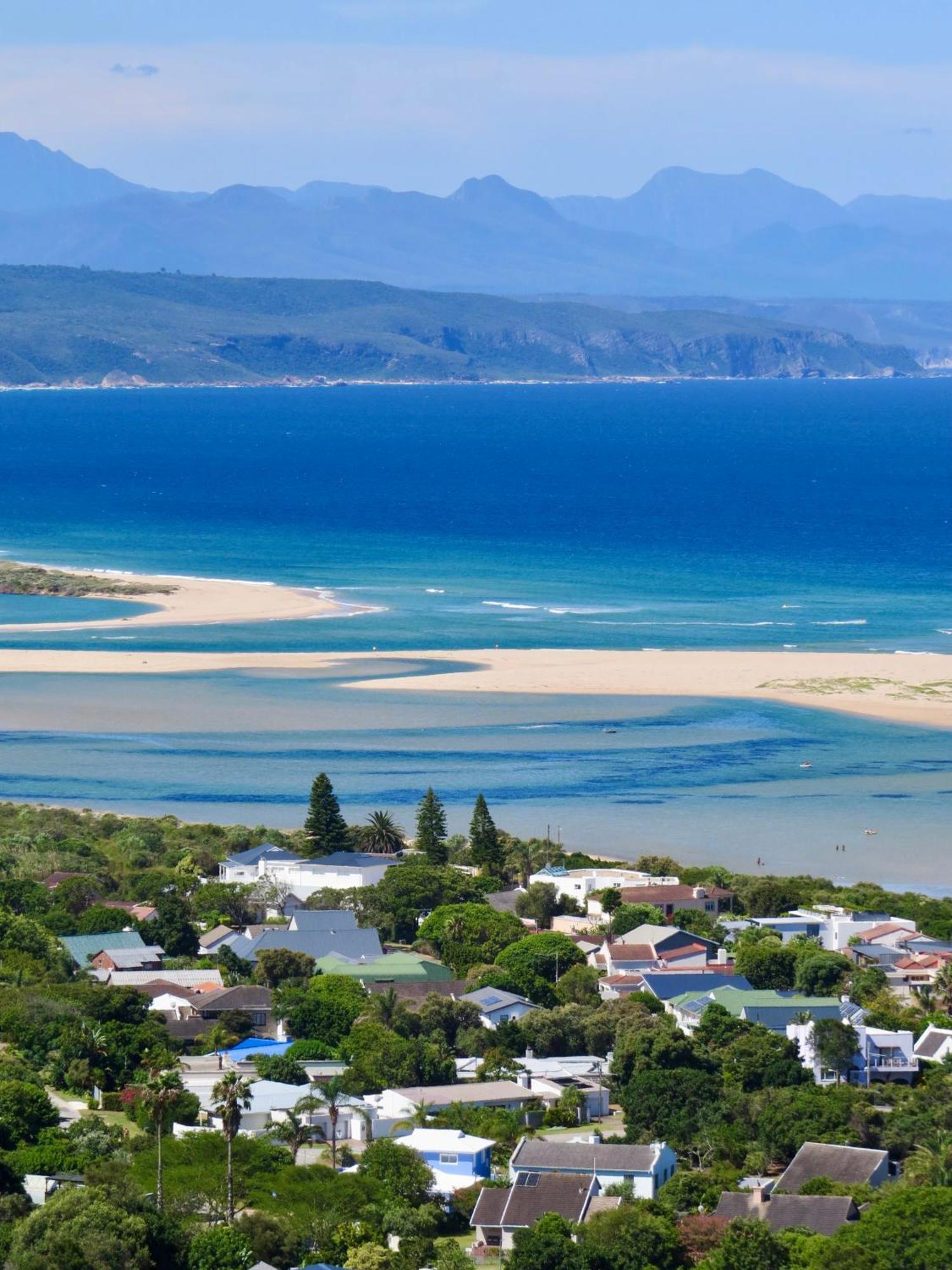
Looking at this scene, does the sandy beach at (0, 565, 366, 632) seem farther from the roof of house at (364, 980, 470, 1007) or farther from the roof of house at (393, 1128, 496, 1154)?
the roof of house at (393, 1128, 496, 1154)

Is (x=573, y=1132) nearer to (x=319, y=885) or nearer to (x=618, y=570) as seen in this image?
(x=319, y=885)

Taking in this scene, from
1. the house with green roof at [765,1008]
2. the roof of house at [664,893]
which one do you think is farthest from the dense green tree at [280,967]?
the roof of house at [664,893]

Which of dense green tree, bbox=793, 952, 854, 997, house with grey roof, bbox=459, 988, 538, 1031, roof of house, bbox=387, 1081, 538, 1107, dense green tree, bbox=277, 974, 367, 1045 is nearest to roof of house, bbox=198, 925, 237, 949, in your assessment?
dense green tree, bbox=277, 974, 367, 1045

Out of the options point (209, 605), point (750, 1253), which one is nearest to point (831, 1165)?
point (750, 1253)

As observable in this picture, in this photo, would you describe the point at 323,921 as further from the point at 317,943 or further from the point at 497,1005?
the point at 497,1005

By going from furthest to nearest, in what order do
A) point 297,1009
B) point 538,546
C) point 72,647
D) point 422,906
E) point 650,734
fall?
1. point 538,546
2. point 72,647
3. point 650,734
4. point 422,906
5. point 297,1009

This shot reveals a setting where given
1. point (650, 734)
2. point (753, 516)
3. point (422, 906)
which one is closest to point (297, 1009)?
point (422, 906)
